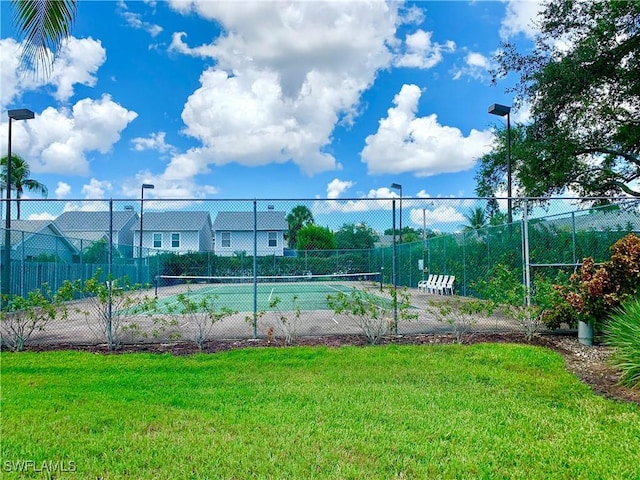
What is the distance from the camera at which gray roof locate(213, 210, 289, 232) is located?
659 inches

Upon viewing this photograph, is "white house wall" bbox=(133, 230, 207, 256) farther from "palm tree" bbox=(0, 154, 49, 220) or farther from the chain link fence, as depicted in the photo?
the chain link fence

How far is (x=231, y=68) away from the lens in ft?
41.5

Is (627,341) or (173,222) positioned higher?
(173,222)

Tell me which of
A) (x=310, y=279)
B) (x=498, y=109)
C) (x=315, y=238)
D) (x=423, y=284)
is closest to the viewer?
(x=315, y=238)

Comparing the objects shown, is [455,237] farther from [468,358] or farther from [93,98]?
[93,98]

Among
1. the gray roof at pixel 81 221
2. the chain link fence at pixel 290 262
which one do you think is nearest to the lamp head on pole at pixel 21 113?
the chain link fence at pixel 290 262

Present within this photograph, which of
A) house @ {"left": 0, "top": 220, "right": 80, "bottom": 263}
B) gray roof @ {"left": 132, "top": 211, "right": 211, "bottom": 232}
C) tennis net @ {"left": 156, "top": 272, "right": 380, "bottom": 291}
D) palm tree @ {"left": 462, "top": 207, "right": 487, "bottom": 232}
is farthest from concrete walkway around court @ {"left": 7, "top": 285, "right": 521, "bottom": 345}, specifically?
gray roof @ {"left": 132, "top": 211, "right": 211, "bottom": 232}

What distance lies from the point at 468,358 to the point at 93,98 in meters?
11.5

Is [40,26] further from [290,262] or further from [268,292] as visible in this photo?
[268,292]

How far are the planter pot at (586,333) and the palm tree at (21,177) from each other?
98.0 ft

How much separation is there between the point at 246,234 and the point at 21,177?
19.5 meters

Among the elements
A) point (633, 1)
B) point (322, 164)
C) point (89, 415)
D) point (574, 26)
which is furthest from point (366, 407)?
point (574, 26)

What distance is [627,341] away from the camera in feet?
19.2

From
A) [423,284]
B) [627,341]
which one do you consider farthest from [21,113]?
[423,284]
